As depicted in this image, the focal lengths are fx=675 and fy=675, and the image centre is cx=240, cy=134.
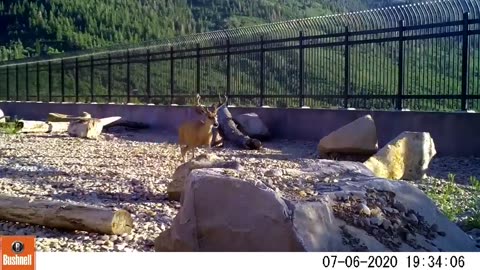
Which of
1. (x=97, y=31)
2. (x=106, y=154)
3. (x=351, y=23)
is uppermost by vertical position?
(x=97, y=31)

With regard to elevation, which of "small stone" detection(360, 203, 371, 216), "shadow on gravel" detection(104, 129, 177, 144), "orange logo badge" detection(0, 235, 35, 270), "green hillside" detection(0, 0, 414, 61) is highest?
"green hillside" detection(0, 0, 414, 61)

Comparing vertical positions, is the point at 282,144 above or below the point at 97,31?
below

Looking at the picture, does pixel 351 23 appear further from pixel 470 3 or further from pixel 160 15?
pixel 160 15

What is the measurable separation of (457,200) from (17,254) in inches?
197

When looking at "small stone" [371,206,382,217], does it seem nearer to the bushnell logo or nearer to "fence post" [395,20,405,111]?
the bushnell logo

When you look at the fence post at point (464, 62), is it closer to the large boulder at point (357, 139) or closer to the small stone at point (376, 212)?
the large boulder at point (357, 139)

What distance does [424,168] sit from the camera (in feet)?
29.5

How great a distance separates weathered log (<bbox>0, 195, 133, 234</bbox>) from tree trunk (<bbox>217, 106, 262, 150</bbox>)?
804 centimetres

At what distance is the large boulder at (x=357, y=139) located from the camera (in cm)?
1034

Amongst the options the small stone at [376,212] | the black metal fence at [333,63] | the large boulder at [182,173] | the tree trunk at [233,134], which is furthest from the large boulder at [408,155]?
the tree trunk at [233,134]

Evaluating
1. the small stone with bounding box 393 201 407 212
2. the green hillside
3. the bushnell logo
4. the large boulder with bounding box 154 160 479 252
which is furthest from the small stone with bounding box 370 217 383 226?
the green hillside

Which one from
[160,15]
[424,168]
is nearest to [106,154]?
[424,168]

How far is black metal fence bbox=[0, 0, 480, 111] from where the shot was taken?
12055mm

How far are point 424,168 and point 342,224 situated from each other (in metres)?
5.24
